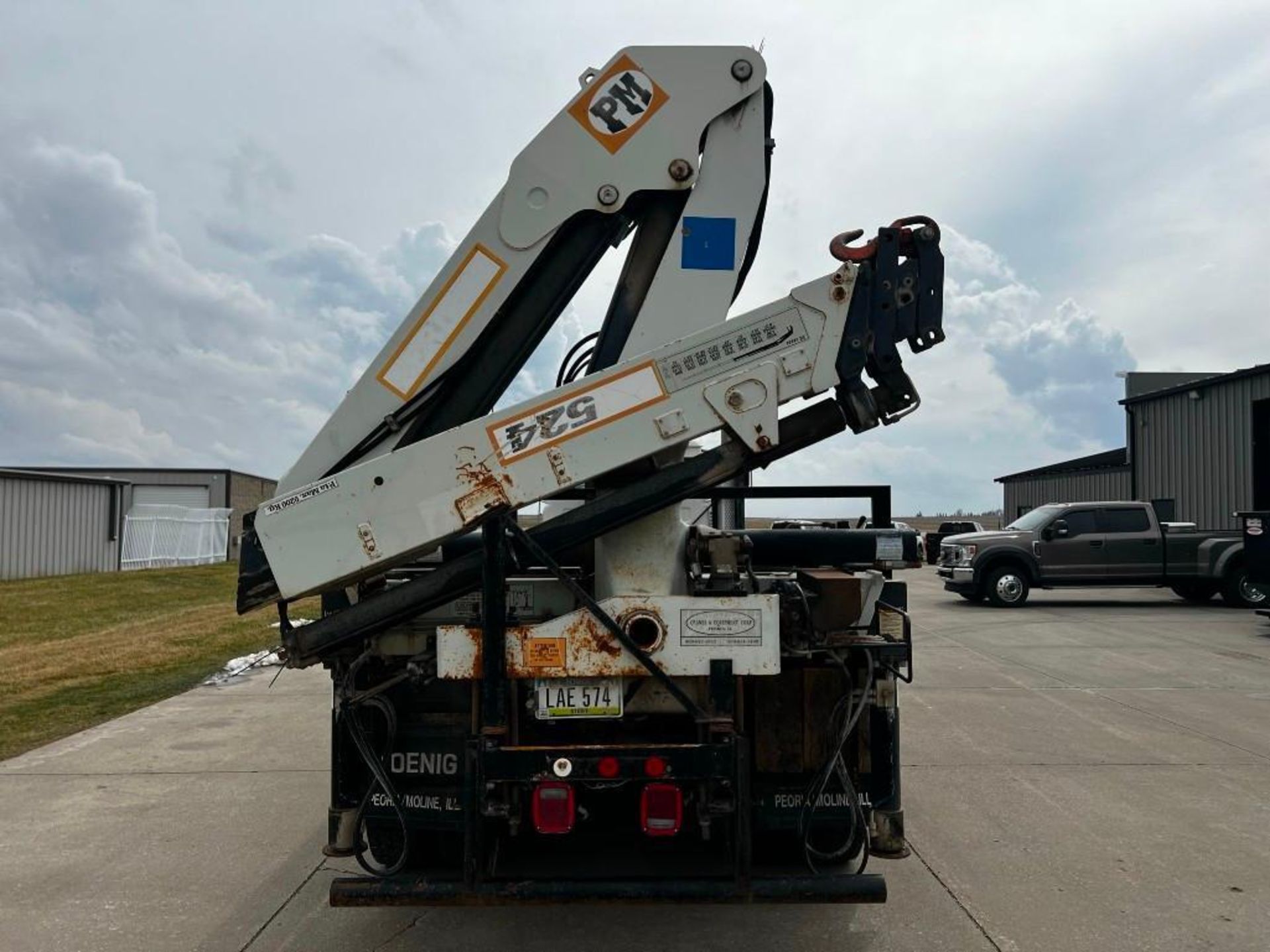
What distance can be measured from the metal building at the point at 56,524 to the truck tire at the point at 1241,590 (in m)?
29.3

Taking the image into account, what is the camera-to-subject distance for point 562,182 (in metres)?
3.56

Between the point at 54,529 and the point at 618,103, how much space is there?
30467 millimetres

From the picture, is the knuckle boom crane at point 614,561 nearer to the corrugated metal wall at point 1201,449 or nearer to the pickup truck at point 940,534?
the pickup truck at point 940,534

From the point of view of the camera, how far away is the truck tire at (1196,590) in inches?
683

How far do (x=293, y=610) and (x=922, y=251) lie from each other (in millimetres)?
15375

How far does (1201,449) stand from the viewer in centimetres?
2252

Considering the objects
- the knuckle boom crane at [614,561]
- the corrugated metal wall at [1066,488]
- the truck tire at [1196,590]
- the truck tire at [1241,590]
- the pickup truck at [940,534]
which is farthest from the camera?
the corrugated metal wall at [1066,488]

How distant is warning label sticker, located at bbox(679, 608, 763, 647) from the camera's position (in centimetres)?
324

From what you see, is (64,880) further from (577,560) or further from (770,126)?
(770,126)

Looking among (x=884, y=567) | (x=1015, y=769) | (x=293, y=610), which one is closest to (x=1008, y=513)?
(x=293, y=610)

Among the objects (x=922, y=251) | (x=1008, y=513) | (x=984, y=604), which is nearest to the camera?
(x=922, y=251)

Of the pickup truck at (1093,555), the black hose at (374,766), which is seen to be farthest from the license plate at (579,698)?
the pickup truck at (1093,555)

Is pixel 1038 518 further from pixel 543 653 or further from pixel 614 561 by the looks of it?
pixel 543 653

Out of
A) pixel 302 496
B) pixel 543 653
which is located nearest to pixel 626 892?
pixel 543 653
